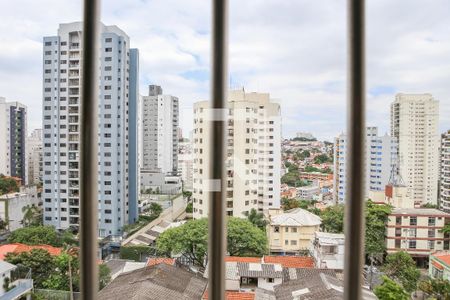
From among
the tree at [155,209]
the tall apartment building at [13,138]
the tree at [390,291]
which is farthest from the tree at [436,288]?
the tree at [155,209]

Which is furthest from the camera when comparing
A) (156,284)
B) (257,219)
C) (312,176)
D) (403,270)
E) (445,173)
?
(156,284)

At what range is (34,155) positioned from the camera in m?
3.34

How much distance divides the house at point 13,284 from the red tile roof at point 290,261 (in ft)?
9.52

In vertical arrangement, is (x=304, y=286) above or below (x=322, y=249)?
below

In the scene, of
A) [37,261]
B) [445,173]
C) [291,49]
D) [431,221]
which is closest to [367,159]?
[291,49]

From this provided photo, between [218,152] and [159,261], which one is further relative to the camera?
[159,261]

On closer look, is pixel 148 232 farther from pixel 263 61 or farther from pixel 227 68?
pixel 227 68

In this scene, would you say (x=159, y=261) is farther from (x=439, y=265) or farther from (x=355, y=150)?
(x=355, y=150)

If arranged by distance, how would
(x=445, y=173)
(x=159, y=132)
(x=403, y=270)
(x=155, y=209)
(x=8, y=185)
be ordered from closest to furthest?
(x=445, y=173) → (x=8, y=185) → (x=403, y=270) → (x=159, y=132) → (x=155, y=209)

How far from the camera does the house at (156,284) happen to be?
393cm

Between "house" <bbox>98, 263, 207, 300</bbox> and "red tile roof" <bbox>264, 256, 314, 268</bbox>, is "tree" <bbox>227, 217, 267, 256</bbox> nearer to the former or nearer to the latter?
"red tile roof" <bbox>264, 256, 314, 268</bbox>

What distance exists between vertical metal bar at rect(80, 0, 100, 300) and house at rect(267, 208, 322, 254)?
3.81 metres

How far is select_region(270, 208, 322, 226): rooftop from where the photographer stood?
14.3 ft

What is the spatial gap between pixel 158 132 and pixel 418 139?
2254mm
